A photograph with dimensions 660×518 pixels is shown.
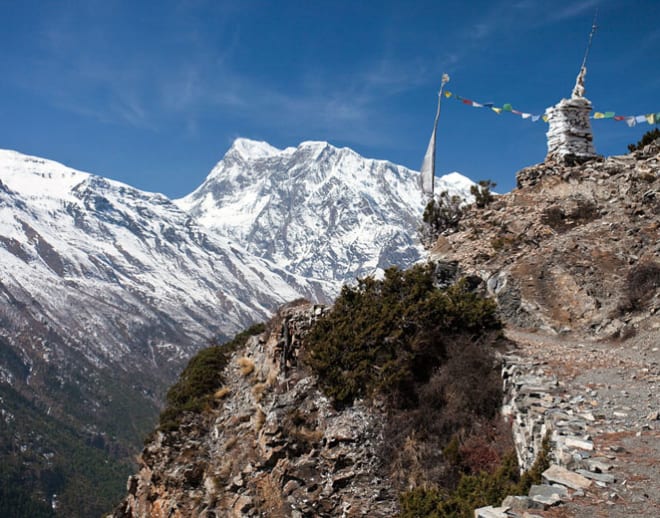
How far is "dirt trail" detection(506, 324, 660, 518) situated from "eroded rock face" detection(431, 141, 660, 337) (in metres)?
1.29

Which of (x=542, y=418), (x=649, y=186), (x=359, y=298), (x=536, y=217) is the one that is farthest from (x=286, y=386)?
(x=649, y=186)

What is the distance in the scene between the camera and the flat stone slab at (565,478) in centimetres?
782

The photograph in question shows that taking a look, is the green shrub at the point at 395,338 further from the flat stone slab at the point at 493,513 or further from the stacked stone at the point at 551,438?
the flat stone slab at the point at 493,513

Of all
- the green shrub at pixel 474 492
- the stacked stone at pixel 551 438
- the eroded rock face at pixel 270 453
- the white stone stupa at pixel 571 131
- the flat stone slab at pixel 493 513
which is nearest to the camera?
the flat stone slab at pixel 493 513

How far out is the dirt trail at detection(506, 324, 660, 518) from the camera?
746cm

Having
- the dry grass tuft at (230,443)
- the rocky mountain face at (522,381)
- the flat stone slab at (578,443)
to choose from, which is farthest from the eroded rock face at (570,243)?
the dry grass tuft at (230,443)

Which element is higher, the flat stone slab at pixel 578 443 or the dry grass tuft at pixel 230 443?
the flat stone slab at pixel 578 443

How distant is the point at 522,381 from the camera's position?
12.5 meters

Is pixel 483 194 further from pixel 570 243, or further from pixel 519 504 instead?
pixel 519 504

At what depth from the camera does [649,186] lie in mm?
20812

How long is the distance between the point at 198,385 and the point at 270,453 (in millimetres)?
8616

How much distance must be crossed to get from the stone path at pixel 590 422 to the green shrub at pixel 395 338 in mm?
1771

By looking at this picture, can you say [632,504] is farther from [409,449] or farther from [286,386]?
[286,386]

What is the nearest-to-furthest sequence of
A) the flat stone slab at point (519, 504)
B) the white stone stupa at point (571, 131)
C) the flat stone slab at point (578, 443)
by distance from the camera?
the flat stone slab at point (519, 504), the flat stone slab at point (578, 443), the white stone stupa at point (571, 131)
